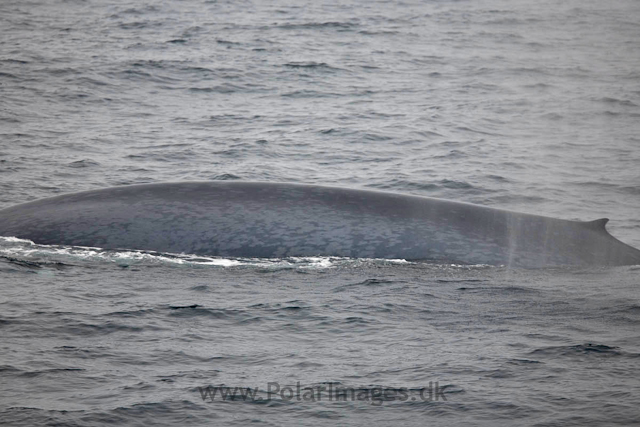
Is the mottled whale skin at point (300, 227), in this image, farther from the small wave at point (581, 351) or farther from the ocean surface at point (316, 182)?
the small wave at point (581, 351)

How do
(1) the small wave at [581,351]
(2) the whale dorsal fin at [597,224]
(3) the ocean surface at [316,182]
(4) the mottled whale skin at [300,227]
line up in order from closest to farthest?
(3) the ocean surface at [316,182]
(1) the small wave at [581,351]
(4) the mottled whale skin at [300,227]
(2) the whale dorsal fin at [597,224]

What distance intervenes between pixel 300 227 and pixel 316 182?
815cm

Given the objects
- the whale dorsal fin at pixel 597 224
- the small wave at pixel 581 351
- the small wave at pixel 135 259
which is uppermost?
the whale dorsal fin at pixel 597 224

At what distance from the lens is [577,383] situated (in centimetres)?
782

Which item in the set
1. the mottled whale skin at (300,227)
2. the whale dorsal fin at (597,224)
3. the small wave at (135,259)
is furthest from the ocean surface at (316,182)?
the whale dorsal fin at (597,224)

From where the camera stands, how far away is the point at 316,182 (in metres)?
18.3

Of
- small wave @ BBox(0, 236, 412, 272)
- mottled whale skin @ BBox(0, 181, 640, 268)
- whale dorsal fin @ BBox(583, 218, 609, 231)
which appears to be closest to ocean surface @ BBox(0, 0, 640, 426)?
small wave @ BBox(0, 236, 412, 272)

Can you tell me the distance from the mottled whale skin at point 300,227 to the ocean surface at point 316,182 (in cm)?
22

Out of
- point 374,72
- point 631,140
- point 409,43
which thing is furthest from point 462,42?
point 631,140

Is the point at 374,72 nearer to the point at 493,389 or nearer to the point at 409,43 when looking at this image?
the point at 409,43

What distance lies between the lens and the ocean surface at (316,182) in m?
7.63

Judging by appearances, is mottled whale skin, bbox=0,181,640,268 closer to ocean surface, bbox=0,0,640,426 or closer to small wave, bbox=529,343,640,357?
ocean surface, bbox=0,0,640,426

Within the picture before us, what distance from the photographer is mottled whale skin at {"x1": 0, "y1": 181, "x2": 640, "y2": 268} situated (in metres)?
10.2

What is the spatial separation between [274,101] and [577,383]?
20944 mm
